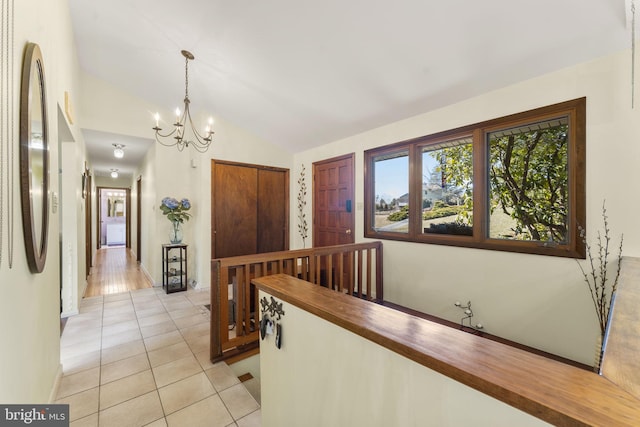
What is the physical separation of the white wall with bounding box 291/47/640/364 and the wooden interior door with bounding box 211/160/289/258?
2693mm

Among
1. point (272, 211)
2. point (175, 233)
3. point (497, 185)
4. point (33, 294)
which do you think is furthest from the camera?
point (272, 211)

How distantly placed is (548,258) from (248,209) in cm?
406

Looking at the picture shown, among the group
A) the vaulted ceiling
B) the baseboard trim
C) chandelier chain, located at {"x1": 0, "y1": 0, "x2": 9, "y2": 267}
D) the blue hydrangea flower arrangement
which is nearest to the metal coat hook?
chandelier chain, located at {"x1": 0, "y1": 0, "x2": 9, "y2": 267}

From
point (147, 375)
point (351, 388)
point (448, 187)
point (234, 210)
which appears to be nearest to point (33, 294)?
point (147, 375)

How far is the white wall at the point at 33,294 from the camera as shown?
105cm

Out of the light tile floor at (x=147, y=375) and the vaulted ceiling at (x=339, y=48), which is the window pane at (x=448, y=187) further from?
the light tile floor at (x=147, y=375)

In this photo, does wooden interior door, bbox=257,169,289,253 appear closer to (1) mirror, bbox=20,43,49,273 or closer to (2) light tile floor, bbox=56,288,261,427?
(2) light tile floor, bbox=56,288,261,427

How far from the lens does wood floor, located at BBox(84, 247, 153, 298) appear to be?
4273mm

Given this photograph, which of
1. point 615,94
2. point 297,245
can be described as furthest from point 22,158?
point 297,245

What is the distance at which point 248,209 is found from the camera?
4.80 metres

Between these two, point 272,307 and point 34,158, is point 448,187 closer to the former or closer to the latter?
point 272,307

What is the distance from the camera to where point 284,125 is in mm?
4316

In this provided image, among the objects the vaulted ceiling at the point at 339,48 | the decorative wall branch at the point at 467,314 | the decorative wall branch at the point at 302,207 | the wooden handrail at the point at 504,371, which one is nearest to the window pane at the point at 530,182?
the vaulted ceiling at the point at 339,48

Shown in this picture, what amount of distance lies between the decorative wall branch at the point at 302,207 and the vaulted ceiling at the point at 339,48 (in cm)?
132
